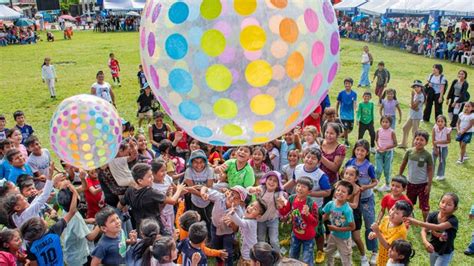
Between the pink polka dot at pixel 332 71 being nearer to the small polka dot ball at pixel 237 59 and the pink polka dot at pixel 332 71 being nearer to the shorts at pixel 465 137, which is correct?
the small polka dot ball at pixel 237 59

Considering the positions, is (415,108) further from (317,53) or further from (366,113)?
(317,53)

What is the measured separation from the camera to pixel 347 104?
8.65 meters

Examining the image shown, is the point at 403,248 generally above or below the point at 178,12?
below

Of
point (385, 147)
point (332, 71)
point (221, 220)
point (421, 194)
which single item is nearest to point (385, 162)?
point (385, 147)

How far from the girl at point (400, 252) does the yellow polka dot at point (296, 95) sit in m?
2.09

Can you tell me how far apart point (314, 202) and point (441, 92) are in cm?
705

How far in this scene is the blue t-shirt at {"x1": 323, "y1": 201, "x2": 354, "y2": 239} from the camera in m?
4.42

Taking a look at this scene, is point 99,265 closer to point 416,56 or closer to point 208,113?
point 208,113

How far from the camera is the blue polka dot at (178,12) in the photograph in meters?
2.04

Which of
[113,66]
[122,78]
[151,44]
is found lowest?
[122,78]

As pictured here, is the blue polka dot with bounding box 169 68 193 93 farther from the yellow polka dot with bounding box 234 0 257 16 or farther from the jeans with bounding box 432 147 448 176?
the jeans with bounding box 432 147 448 176

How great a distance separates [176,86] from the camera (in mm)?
2164

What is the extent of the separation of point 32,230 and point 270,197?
7.59 ft

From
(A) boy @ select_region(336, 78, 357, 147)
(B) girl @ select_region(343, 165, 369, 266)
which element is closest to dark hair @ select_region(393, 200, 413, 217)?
(B) girl @ select_region(343, 165, 369, 266)
